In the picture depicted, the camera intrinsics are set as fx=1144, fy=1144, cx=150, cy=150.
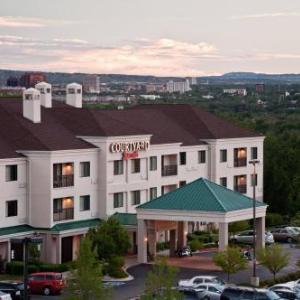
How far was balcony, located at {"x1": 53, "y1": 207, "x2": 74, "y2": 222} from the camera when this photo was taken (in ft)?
263

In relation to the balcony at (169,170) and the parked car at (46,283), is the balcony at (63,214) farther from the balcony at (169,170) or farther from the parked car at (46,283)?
the parked car at (46,283)

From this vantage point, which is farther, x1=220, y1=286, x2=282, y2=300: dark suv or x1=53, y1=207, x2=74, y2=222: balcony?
x1=53, y1=207, x2=74, y2=222: balcony

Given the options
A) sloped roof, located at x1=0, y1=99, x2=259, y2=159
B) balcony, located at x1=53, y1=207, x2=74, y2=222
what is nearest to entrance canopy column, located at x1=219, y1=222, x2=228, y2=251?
balcony, located at x1=53, y1=207, x2=74, y2=222

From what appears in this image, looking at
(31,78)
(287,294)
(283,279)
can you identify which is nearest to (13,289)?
(287,294)

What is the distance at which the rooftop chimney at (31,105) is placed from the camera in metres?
85.0

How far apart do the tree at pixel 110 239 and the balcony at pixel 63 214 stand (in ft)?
15.6

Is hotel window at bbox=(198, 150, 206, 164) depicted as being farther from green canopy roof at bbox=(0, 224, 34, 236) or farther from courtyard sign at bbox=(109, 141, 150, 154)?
green canopy roof at bbox=(0, 224, 34, 236)

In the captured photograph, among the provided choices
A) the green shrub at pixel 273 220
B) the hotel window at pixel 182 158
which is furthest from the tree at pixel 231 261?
the green shrub at pixel 273 220

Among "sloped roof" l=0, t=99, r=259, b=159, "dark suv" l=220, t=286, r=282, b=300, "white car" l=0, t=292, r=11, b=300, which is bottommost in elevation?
"dark suv" l=220, t=286, r=282, b=300

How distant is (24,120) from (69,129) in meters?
3.51

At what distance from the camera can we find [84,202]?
274ft

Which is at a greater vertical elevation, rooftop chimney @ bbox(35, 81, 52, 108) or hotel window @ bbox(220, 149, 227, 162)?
rooftop chimney @ bbox(35, 81, 52, 108)

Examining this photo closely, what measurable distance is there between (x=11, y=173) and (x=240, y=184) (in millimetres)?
30378

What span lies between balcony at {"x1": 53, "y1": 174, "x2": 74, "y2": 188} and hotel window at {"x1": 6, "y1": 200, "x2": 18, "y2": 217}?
10.1ft
